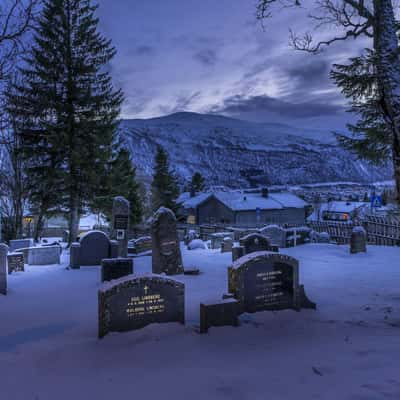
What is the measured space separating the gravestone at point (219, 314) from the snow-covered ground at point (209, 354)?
128 mm

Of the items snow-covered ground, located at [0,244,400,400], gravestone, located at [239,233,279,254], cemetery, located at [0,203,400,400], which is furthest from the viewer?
gravestone, located at [239,233,279,254]

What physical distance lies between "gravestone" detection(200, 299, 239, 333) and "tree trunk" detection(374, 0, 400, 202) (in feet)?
11.5

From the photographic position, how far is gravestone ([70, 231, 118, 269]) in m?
Result: 12.7

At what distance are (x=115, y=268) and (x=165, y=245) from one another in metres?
1.84

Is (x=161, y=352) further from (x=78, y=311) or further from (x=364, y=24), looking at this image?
(x=364, y=24)

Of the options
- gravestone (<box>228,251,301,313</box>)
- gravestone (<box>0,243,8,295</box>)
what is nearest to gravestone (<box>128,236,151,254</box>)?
gravestone (<box>0,243,8,295</box>)

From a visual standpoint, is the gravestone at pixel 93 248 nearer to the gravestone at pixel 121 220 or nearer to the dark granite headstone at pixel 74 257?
the dark granite headstone at pixel 74 257

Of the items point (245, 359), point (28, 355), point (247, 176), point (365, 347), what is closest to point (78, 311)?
point (28, 355)

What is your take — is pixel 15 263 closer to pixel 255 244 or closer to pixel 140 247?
pixel 140 247

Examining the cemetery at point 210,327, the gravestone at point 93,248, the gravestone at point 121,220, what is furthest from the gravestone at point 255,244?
the gravestone at point 93,248

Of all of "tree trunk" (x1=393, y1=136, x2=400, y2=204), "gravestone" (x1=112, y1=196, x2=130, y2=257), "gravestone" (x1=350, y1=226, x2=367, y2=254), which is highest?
"tree trunk" (x1=393, y1=136, x2=400, y2=204)

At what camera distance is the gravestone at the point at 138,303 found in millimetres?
5129

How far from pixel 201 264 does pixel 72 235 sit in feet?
34.0

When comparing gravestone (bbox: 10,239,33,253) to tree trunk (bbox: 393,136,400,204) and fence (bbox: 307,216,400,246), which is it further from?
fence (bbox: 307,216,400,246)
